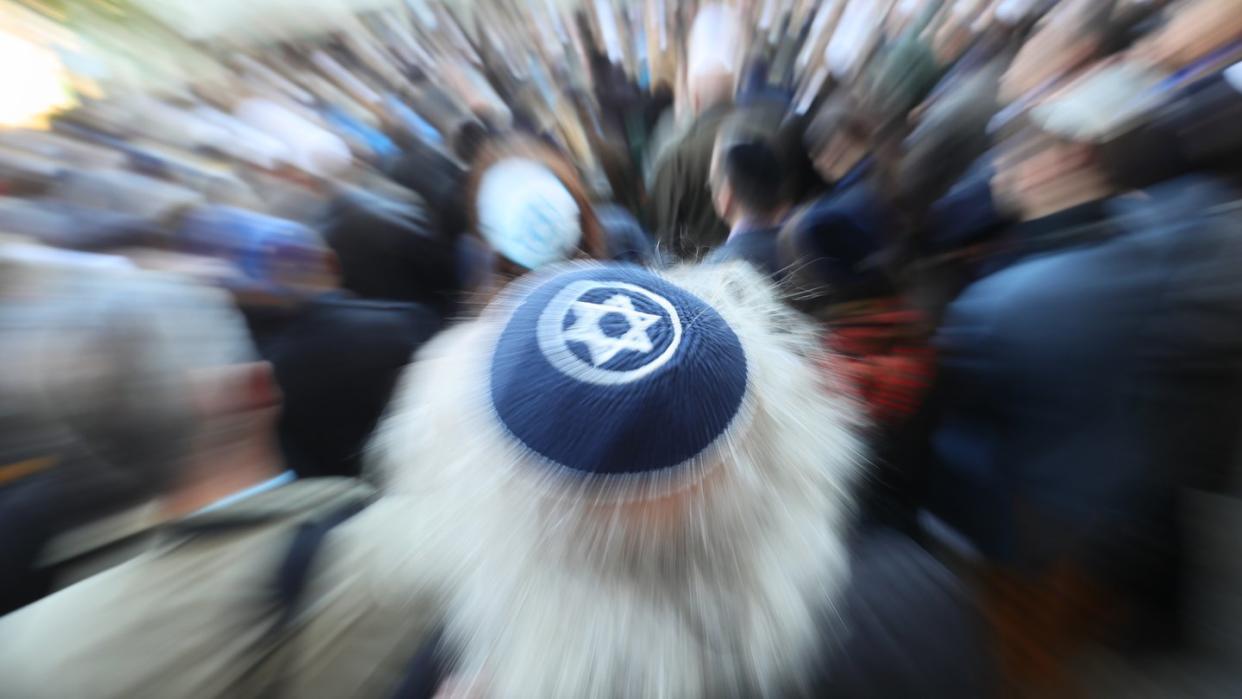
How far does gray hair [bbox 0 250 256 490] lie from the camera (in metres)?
0.61

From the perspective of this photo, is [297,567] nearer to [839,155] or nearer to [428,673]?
[428,673]

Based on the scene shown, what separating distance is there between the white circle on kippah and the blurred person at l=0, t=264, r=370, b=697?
355 millimetres

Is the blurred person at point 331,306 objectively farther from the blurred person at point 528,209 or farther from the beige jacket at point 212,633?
the beige jacket at point 212,633

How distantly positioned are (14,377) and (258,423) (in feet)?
1.09

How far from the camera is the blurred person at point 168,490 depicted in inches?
16.6

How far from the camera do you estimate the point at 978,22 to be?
3.62 feet

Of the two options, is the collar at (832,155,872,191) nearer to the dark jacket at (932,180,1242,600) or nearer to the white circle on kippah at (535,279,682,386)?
the dark jacket at (932,180,1242,600)

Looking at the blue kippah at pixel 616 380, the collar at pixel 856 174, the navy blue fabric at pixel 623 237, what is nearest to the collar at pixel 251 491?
the blue kippah at pixel 616 380

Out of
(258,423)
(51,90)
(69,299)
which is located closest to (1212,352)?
(258,423)

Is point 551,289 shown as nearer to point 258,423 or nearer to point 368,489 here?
point 368,489

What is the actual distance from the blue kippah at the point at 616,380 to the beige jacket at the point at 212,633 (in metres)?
0.22

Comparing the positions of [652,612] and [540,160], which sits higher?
[540,160]

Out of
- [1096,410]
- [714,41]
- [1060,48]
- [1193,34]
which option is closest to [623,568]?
[1096,410]

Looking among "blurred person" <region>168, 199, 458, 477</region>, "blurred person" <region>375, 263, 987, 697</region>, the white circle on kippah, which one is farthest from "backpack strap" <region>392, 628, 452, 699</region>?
"blurred person" <region>168, 199, 458, 477</region>
